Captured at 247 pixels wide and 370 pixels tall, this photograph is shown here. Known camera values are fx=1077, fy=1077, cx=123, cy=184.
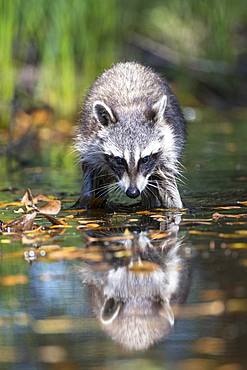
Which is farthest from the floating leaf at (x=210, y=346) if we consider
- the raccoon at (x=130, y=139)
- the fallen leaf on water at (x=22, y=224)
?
the raccoon at (x=130, y=139)

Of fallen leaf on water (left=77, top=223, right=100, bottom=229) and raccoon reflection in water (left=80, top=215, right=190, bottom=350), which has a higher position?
fallen leaf on water (left=77, top=223, right=100, bottom=229)

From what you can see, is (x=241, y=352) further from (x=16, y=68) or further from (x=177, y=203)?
(x=16, y=68)

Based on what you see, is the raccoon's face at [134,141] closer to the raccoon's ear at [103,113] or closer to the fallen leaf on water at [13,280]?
the raccoon's ear at [103,113]

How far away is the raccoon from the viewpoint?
7.78 m

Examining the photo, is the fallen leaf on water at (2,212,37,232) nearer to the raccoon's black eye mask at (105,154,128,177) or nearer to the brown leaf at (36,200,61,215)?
the brown leaf at (36,200,61,215)

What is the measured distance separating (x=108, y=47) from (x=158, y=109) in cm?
696

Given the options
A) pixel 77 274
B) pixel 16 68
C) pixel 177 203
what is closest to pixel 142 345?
pixel 77 274

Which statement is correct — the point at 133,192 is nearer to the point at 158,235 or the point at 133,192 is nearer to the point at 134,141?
the point at 134,141

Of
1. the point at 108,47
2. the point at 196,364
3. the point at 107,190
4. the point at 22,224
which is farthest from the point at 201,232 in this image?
the point at 108,47

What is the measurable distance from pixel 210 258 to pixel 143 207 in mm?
2459

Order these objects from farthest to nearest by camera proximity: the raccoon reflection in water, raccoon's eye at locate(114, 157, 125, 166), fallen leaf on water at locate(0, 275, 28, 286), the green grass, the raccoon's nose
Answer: the green grass < raccoon's eye at locate(114, 157, 125, 166) < the raccoon's nose < fallen leaf on water at locate(0, 275, 28, 286) < the raccoon reflection in water

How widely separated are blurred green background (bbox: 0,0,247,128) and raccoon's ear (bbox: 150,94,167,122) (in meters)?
4.68

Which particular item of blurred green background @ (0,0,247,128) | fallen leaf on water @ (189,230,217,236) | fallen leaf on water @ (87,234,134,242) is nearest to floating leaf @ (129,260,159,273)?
fallen leaf on water @ (87,234,134,242)

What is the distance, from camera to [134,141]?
306 inches
